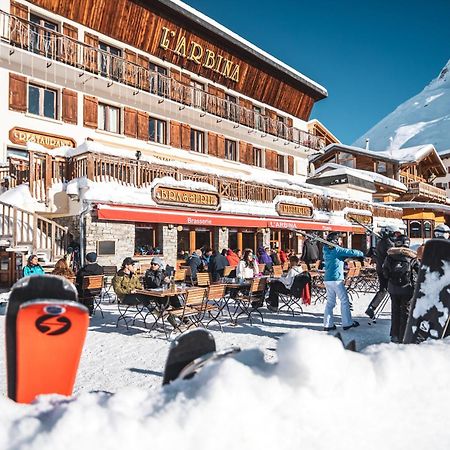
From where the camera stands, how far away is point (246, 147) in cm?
2370

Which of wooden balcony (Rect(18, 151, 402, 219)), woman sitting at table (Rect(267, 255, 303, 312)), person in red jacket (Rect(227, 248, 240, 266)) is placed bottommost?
woman sitting at table (Rect(267, 255, 303, 312))

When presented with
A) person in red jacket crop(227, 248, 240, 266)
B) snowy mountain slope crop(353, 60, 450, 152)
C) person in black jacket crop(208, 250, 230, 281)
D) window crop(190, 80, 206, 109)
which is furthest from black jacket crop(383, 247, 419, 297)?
snowy mountain slope crop(353, 60, 450, 152)

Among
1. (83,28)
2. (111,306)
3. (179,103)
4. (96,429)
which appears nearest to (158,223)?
(111,306)

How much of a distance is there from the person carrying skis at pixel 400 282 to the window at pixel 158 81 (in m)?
14.8

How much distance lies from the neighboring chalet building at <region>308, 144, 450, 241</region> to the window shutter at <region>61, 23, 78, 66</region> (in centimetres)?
1874

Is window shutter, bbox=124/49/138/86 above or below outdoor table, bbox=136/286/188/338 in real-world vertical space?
above

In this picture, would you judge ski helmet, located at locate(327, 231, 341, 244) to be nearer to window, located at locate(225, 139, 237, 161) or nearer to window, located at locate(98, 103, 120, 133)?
window, located at locate(98, 103, 120, 133)

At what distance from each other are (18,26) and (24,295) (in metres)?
15.1

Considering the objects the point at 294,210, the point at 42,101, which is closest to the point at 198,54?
the point at 42,101

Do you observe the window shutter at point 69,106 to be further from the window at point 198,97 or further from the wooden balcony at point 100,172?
the window at point 198,97

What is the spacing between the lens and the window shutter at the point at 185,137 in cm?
2008

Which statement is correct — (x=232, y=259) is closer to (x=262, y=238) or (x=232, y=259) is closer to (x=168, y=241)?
(x=168, y=241)

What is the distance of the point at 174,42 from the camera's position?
2017 cm

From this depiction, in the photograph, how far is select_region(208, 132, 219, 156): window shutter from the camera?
21500 millimetres
